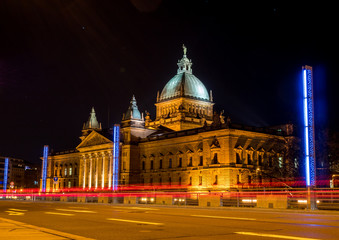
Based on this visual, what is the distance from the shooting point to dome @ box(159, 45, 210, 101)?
392 feet

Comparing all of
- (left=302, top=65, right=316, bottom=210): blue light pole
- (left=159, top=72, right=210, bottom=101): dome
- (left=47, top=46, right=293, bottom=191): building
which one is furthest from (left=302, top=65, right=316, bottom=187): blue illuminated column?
(left=159, top=72, right=210, bottom=101): dome

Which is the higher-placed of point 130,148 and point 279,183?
point 130,148

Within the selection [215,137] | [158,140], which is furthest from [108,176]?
[215,137]

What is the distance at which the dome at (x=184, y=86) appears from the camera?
11944 centimetres

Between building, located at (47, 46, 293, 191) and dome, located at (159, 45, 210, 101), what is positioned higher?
dome, located at (159, 45, 210, 101)

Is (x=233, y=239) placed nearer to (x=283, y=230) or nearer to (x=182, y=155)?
(x=283, y=230)

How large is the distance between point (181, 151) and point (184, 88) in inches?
1209

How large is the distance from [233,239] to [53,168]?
12904cm

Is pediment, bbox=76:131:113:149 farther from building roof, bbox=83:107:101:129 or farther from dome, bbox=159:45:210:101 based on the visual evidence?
dome, bbox=159:45:210:101

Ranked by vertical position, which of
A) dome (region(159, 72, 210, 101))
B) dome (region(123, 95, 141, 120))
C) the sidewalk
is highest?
dome (region(159, 72, 210, 101))

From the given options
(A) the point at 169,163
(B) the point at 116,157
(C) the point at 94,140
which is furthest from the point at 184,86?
(B) the point at 116,157

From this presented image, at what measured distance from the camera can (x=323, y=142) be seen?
196 feet

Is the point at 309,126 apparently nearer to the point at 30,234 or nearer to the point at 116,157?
the point at 30,234

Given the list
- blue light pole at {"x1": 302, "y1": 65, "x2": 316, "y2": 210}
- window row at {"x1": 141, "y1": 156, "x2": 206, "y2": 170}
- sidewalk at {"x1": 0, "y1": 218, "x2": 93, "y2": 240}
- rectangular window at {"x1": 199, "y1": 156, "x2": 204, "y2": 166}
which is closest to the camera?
sidewalk at {"x1": 0, "y1": 218, "x2": 93, "y2": 240}
